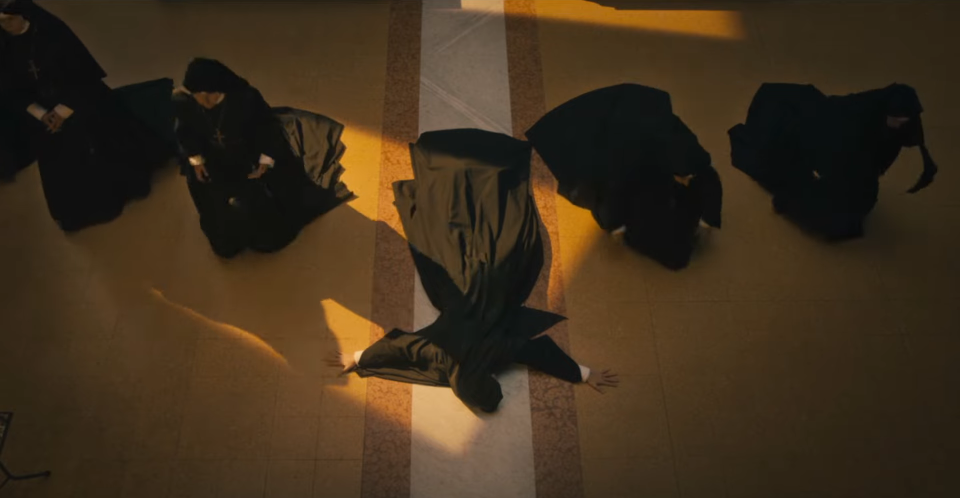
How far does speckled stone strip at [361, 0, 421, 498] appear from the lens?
421 centimetres

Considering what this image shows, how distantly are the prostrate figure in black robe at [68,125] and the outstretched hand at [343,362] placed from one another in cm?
192

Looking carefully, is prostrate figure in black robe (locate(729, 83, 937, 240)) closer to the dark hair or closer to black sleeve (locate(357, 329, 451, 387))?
black sleeve (locate(357, 329, 451, 387))

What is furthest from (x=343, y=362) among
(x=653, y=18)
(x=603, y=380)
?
(x=653, y=18)

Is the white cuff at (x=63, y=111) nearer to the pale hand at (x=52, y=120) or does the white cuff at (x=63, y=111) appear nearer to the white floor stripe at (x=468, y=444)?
the pale hand at (x=52, y=120)

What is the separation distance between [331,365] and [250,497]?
873 millimetres

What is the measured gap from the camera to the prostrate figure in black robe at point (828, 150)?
4.60m

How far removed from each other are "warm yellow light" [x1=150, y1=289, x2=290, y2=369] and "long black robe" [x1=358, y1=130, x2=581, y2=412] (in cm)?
59

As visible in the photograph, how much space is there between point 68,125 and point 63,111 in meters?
0.10

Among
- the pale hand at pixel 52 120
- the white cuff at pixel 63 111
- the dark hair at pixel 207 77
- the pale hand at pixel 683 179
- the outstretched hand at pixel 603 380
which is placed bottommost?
the outstretched hand at pixel 603 380

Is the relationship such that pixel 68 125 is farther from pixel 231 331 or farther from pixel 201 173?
pixel 231 331

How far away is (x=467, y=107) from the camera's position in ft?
18.3

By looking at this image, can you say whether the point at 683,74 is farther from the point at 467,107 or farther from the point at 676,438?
the point at 676,438

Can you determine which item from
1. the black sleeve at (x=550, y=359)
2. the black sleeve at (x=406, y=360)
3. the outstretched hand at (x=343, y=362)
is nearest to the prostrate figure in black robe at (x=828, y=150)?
the black sleeve at (x=550, y=359)

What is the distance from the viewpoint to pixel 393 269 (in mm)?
4883
